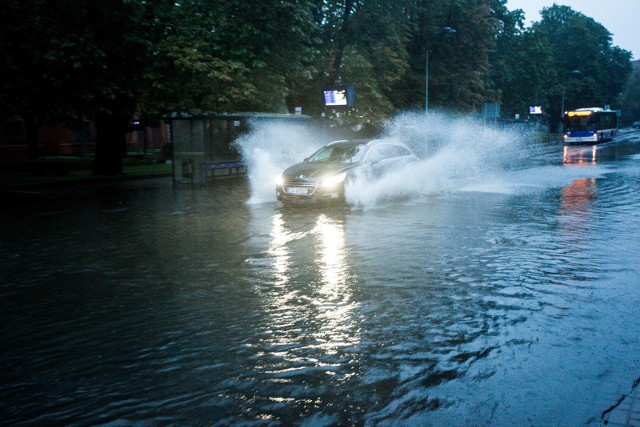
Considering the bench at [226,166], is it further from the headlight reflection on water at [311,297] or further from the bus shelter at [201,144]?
the headlight reflection on water at [311,297]

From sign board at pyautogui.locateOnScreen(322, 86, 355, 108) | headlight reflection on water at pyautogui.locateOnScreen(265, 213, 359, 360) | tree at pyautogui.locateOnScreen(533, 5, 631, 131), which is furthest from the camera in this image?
tree at pyautogui.locateOnScreen(533, 5, 631, 131)

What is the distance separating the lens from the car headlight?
15.1 metres

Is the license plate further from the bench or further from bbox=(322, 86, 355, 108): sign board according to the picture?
bbox=(322, 86, 355, 108): sign board

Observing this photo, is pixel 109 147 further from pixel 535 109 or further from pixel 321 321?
pixel 535 109

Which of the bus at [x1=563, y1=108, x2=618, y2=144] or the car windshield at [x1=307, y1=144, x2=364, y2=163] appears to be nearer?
the car windshield at [x1=307, y1=144, x2=364, y2=163]

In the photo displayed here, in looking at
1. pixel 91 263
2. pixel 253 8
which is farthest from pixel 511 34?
pixel 91 263

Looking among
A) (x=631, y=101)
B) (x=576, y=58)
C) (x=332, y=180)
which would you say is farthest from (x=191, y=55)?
(x=631, y=101)

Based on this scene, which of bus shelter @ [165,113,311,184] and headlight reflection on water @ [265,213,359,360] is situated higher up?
bus shelter @ [165,113,311,184]

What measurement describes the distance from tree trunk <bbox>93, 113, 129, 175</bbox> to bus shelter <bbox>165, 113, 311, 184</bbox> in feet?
8.98

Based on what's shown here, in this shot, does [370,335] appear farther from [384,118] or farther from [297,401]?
[384,118]

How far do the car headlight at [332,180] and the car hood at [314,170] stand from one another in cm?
14

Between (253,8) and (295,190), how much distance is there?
10.5m

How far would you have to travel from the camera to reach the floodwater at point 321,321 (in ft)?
14.0

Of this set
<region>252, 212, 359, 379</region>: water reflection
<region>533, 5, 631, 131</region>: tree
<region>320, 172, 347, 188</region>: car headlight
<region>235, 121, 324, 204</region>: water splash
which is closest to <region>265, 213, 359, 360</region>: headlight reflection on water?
<region>252, 212, 359, 379</region>: water reflection
